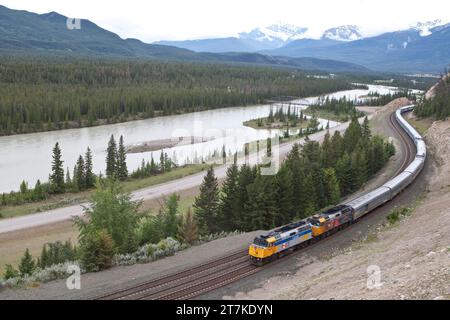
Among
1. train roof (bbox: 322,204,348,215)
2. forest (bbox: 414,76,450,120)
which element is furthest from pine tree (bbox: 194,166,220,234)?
forest (bbox: 414,76,450,120)

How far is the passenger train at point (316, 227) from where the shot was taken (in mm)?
35562

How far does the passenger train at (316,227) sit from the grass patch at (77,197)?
40.1 m

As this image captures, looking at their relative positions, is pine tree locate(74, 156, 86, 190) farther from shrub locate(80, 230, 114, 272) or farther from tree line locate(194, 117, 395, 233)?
shrub locate(80, 230, 114, 272)

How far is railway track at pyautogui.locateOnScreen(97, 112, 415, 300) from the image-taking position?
97.4 feet

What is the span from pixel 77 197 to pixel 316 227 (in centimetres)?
4424

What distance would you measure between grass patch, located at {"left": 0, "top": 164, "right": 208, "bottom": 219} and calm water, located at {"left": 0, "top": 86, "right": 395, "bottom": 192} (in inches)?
461

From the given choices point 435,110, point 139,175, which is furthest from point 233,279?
point 435,110

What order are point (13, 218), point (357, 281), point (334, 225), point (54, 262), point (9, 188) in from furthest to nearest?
point (9, 188)
point (13, 218)
point (334, 225)
point (54, 262)
point (357, 281)

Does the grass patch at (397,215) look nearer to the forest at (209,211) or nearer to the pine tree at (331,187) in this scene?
the forest at (209,211)

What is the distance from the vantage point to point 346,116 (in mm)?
179500

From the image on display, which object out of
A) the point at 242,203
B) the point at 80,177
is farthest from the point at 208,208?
the point at 80,177

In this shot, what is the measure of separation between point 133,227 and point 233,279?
1554 centimetres

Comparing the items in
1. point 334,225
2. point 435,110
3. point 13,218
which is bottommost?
point 13,218
